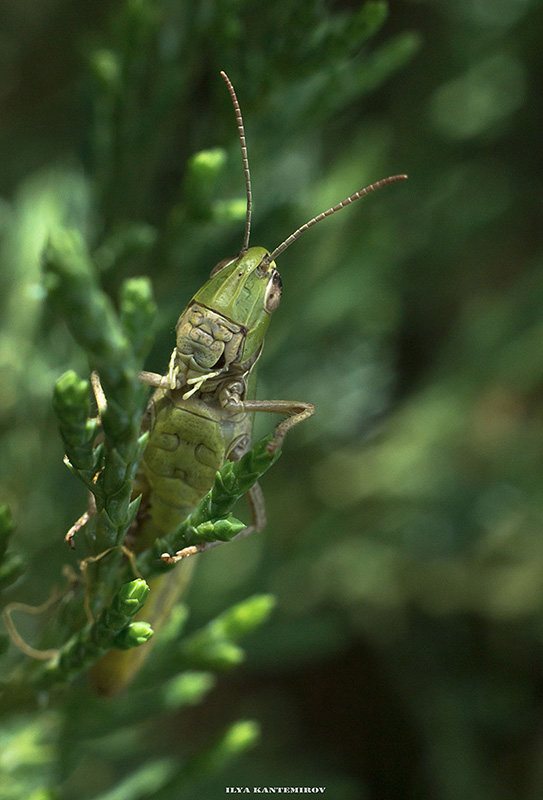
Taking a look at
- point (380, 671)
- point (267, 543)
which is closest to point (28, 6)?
point (267, 543)

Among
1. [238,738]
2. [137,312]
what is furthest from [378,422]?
[137,312]

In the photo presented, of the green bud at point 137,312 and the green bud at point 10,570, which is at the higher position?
the green bud at point 137,312

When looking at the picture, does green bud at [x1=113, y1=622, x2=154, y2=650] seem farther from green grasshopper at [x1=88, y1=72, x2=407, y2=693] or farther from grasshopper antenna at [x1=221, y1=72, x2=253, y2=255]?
grasshopper antenna at [x1=221, y1=72, x2=253, y2=255]

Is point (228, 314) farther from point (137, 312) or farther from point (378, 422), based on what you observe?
point (378, 422)

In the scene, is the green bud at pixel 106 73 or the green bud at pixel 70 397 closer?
the green bud at pixel 70 397

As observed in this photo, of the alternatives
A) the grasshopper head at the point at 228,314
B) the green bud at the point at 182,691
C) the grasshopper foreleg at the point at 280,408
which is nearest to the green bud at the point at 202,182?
the grasshopper head at the point at 228,314

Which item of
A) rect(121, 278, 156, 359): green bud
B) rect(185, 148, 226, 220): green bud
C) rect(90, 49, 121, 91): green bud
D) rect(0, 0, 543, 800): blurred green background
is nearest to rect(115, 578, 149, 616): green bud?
rect(121, 278, 156, 359): green bud

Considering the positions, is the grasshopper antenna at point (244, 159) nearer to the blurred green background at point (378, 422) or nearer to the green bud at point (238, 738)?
the blurred green background at point (378, 422)
